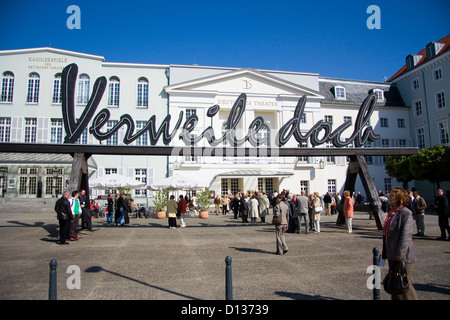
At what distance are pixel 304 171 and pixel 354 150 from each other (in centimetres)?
1949

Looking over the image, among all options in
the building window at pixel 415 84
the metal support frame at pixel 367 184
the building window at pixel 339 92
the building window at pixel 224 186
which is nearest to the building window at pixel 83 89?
the building window at pixel 224 186

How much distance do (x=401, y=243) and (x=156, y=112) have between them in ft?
97.6

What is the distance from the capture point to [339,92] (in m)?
37.7

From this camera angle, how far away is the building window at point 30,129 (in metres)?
30.0

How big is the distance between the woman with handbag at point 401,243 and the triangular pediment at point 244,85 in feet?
93.0

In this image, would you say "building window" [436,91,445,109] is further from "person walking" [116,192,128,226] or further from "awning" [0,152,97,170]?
"awning" [0,152,97,170]

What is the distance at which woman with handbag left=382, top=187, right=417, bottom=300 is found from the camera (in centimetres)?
435

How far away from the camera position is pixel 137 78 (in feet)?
105

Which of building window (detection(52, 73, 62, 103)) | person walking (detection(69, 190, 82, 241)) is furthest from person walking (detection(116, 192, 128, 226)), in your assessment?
building window (detection(52, 73, 62, 103))

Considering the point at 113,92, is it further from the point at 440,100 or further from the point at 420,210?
the point at 440,100

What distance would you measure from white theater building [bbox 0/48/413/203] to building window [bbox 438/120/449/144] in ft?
22.7

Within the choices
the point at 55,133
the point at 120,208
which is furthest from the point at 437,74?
the point at 55,133
